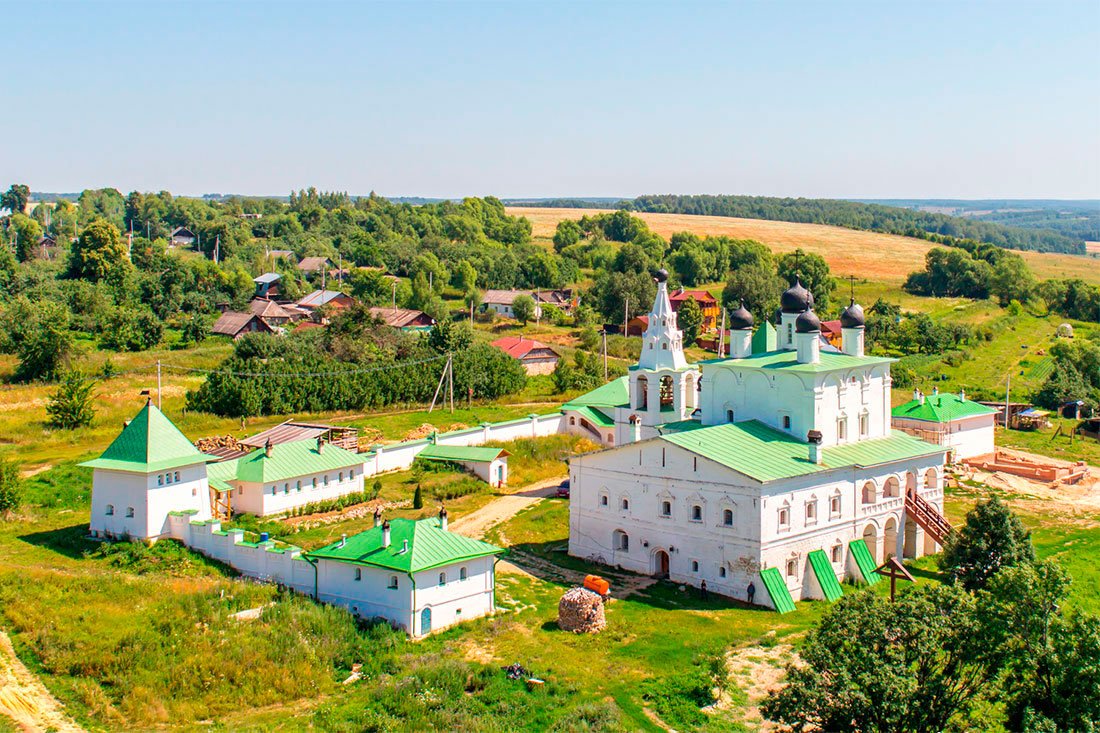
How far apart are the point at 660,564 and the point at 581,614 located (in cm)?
555

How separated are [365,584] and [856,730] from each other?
11953 mm

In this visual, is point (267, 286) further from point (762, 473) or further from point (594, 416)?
point (762, 473)

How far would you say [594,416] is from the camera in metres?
46.9

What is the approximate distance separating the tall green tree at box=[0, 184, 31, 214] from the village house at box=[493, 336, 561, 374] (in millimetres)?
93587

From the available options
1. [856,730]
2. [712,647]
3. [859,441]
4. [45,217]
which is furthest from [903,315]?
[45,217]

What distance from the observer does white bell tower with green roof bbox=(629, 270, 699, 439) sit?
34.8m

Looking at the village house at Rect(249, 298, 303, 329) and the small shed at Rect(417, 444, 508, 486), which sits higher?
the village house at Rect(249, 298, 303, 329)

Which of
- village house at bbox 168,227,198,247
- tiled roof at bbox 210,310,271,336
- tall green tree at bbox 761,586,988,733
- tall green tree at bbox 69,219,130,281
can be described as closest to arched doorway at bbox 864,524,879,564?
tall green tree at bbox 761,586,988,733

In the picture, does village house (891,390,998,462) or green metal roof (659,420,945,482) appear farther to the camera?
village house (891,390,998,462)

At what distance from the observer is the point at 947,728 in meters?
19.1

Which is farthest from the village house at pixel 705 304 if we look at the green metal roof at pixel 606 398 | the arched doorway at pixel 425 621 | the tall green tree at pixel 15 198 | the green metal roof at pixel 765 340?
the tall green tree at pixel 15 198

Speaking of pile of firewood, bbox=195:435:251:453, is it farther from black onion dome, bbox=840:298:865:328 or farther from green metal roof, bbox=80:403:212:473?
black onion dome, bbox=840:298:865:328

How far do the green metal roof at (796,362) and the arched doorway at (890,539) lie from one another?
4.76 meters

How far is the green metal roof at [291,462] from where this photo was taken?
113 ft
